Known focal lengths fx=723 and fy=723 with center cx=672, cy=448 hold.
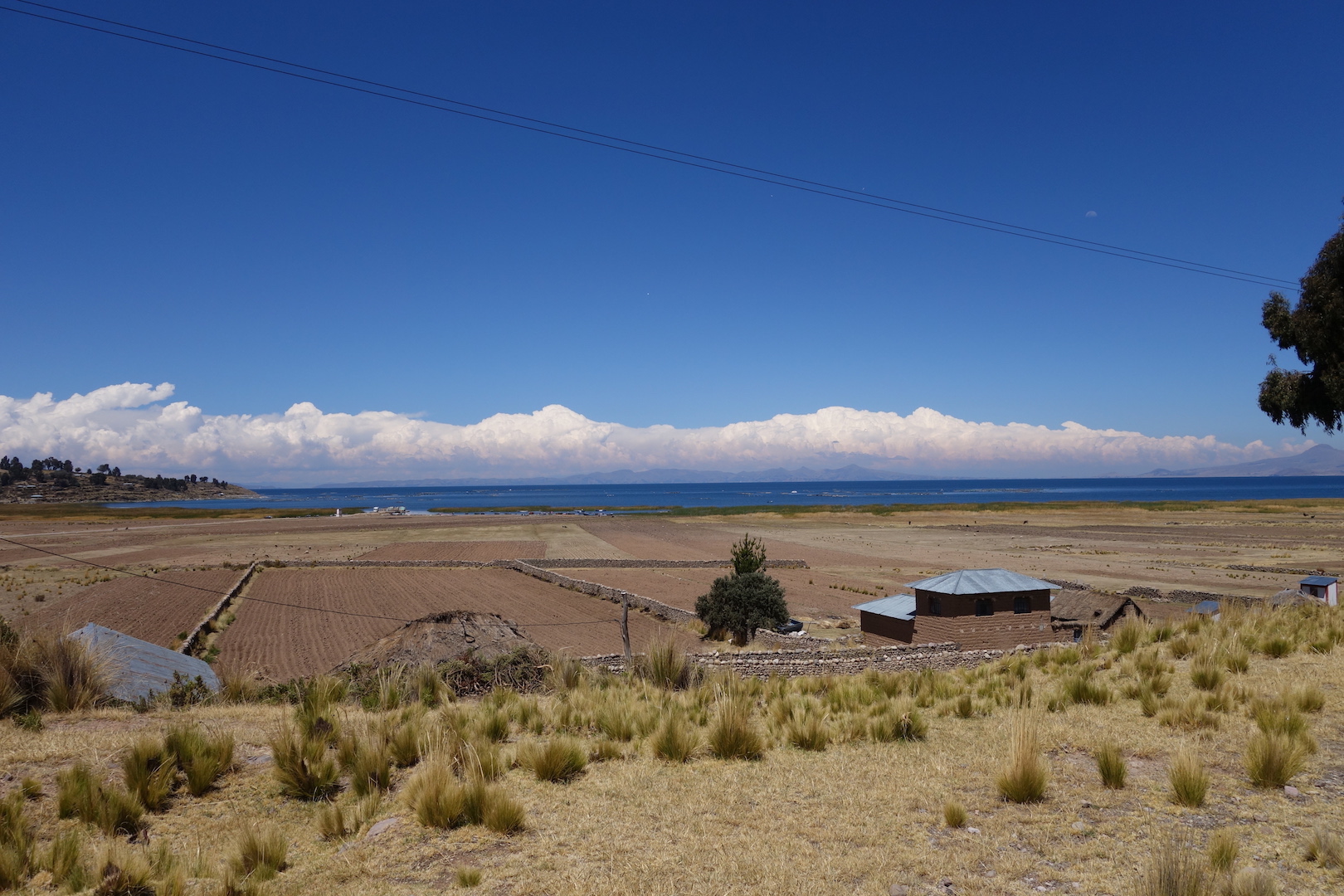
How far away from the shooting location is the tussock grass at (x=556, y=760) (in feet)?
24.4

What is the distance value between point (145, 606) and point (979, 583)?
37.2 meters

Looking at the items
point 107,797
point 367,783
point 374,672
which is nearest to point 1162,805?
point 367,783

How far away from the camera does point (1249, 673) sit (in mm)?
10828

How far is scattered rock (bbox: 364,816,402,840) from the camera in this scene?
618 cm

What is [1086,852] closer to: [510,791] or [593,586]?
[510,791]

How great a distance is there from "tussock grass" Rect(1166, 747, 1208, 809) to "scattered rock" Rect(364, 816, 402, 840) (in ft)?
22.6

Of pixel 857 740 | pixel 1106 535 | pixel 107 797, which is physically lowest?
pixel 1106 535

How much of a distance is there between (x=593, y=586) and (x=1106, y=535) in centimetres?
6316

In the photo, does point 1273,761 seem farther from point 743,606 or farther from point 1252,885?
point 743,606

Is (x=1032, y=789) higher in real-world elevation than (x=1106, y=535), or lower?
higher

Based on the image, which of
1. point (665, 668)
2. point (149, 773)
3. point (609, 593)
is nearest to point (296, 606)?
point (609, 593)

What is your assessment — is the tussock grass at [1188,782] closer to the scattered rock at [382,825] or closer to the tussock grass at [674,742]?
the tussock grass at [674,742]

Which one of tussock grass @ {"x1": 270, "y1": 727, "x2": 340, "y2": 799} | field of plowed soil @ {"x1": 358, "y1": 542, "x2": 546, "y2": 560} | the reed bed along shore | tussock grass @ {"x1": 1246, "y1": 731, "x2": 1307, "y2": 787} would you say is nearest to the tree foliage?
the reed bed along shore

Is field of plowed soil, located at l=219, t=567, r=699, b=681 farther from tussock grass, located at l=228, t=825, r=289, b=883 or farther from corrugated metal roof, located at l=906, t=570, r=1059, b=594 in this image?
tussock grass, located at l=228, t=825, r=289, b=883
